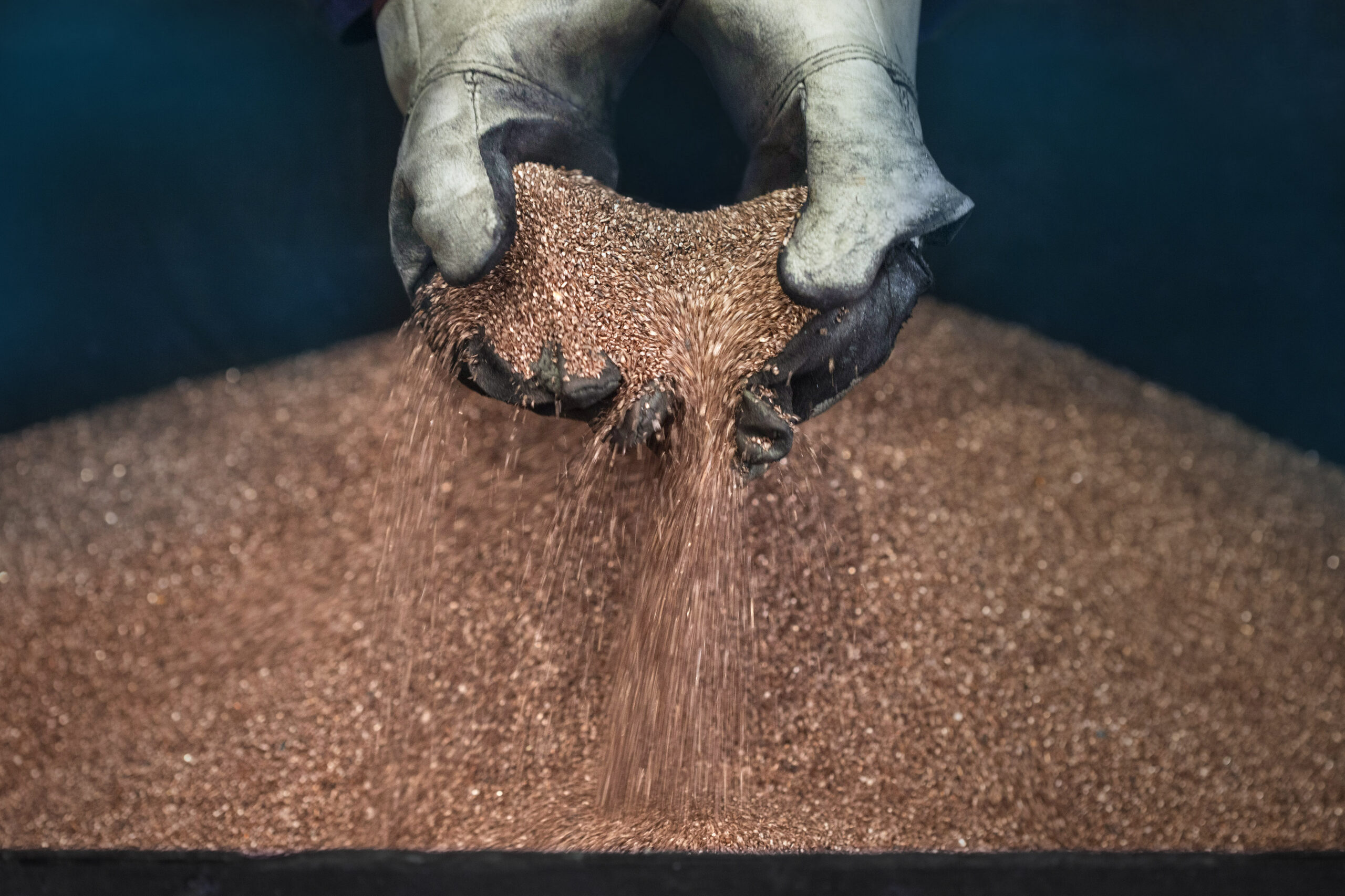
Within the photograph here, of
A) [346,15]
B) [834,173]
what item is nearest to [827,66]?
[834,173]

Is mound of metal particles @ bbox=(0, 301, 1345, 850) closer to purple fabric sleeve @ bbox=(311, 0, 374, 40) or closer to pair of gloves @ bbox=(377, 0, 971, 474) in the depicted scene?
pair of gloves @ bbox=(377, 0, 971, 474)

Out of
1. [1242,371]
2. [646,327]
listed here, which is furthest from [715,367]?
[1242,371]

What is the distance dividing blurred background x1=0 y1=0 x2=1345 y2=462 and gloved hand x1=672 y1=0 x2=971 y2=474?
182 millimetres

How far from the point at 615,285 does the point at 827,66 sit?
28 cm

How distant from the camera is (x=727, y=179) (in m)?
1.25

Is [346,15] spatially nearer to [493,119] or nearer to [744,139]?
[493,119]

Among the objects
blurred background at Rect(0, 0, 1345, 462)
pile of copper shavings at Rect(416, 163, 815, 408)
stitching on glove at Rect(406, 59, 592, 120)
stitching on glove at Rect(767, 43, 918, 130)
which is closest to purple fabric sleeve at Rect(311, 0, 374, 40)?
blurred background at Rect(0, 0, 1345, 462)

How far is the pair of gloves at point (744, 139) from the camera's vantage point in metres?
0.82

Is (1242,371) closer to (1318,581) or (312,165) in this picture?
(1318,581)

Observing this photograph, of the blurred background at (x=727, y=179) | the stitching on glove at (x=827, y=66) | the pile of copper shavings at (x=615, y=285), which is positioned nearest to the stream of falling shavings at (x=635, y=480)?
the pile of copper shavings at (x=615, y=285)

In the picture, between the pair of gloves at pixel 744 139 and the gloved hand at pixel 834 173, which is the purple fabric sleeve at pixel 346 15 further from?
the gloved hand at pixel 834 173

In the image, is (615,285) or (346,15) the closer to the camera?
(615,285)

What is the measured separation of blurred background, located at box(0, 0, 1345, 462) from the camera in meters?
1.14

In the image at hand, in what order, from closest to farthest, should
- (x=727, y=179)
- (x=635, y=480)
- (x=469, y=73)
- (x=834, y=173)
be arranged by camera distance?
1. (x=834, y=173)
2. (x=469, y=73)
3. (x=635, y=480)
4. (x=727, y=179)
